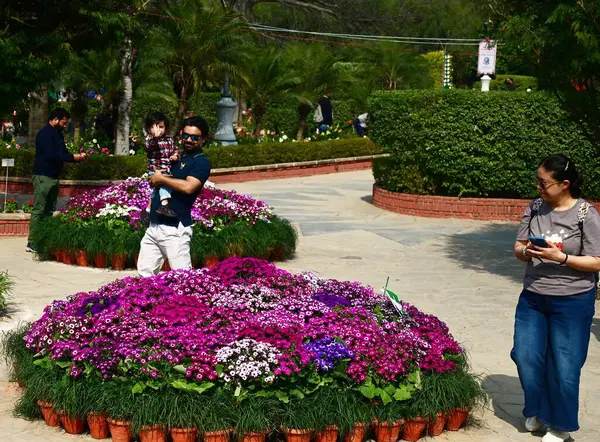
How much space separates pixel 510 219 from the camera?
16391mm

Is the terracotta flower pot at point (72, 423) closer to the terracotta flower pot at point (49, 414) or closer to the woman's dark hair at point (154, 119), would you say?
the terracotta flower pot at point (49, 414)

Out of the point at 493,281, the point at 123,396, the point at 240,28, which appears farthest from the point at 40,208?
the point at 240,28

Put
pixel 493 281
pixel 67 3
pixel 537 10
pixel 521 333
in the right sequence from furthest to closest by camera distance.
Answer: pixel 67 3 < pixel 493 281 < pixel 537 10 < pixel 521 333

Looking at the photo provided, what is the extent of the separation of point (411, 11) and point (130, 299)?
42225mm

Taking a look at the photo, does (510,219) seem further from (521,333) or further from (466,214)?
(521,333)

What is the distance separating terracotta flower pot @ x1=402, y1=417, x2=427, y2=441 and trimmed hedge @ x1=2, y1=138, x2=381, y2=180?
12823 millimetres

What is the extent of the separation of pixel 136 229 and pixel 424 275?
→ 10.7ft

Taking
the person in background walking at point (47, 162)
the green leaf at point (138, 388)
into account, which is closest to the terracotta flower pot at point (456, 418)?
the green leaf at point (138, 388)

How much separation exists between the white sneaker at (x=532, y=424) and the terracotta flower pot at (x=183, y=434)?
1.99 meters

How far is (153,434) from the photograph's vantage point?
18.6 feet

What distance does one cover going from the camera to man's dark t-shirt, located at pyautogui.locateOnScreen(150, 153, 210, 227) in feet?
25.5

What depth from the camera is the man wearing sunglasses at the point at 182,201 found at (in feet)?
25.4

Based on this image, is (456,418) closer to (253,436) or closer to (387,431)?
(387,431)

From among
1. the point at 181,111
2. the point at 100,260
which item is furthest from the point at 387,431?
the point at 181,111
